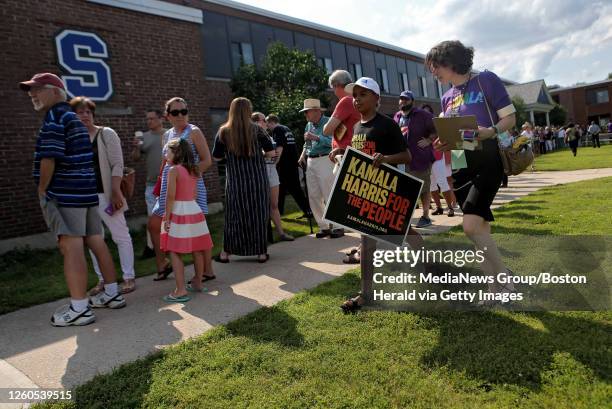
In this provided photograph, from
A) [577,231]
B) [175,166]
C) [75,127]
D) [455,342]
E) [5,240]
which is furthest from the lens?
[5,240]

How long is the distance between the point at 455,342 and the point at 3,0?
8.66 m

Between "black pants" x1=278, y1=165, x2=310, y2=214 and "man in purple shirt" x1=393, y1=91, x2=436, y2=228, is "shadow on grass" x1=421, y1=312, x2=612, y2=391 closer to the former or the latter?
"man in purple shirt" x1=393, y1=91, x2=436, y2=228

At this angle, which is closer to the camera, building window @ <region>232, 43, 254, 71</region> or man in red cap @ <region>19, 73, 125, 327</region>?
man in red cap @ <region>19, 73, 125, 327</region>

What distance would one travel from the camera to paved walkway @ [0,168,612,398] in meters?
3.00

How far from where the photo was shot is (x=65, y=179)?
376 cm

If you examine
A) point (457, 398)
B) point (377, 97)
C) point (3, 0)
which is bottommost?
point (457, 398)

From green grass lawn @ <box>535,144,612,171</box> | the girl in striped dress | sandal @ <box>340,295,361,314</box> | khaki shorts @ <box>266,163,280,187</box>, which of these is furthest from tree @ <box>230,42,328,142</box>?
sandal @ <box>340,295,361,314</box>

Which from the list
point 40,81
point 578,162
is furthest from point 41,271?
point 578,162

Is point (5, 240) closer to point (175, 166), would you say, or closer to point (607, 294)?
point (175, 166)

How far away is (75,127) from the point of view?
3.78 meters

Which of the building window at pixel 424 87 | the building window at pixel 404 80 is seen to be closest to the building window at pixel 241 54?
the building window at pixel 404 80

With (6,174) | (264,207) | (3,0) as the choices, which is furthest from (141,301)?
(3,0)

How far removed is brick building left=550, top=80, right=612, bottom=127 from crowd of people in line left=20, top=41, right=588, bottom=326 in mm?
61048

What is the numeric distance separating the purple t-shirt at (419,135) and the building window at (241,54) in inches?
453
